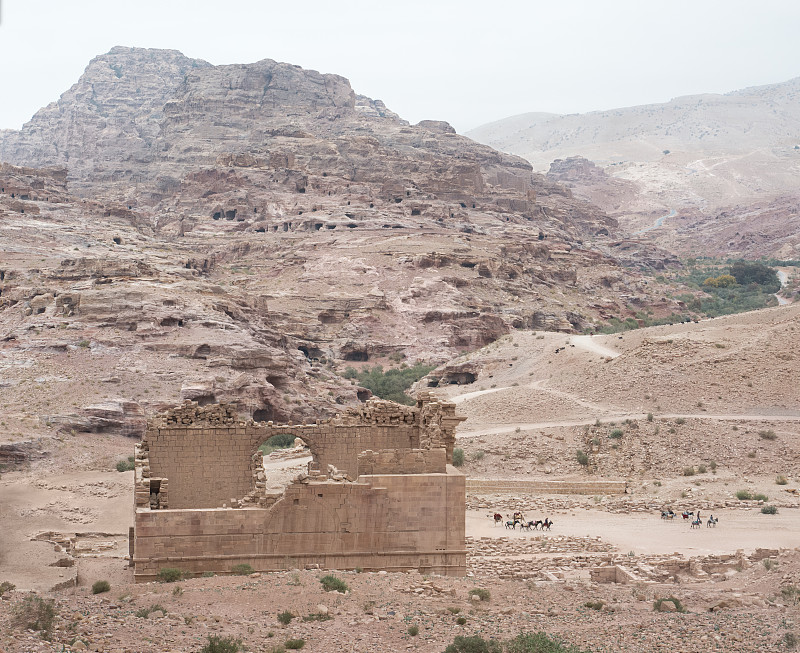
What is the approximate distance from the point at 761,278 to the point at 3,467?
96441 mm

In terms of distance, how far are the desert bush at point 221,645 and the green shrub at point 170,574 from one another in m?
3.87

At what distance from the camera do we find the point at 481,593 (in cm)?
1527

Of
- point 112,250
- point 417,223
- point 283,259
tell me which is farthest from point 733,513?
point 417,223

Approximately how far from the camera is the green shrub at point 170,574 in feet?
51.7

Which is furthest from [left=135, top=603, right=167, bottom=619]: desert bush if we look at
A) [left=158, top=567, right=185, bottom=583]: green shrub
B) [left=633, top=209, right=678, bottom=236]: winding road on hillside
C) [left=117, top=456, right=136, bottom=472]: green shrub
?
[left=633, top=209, right=678, bottom=236]: winding road on hillside

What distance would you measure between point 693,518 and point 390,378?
3595 centimetres

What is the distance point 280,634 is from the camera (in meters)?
12.6

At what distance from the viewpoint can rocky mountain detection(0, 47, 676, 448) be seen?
146 feet

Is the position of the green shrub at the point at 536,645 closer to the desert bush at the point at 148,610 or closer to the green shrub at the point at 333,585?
the green shrub at the point at 333,585

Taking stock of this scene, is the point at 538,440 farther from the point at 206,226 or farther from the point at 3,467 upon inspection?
the point at 206,226

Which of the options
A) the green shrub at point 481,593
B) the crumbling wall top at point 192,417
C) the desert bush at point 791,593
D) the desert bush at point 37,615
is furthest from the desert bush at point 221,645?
the desert bush at point 791,593

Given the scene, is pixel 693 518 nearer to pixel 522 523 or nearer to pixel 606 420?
pixel 522 523

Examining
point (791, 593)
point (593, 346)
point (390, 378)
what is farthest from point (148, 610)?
point (390, 378)

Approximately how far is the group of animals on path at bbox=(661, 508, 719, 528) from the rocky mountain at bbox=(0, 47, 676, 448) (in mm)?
19600
